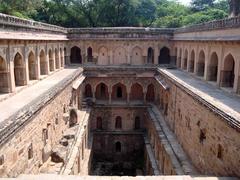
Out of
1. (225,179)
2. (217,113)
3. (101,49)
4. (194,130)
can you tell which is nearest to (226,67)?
(194,130)

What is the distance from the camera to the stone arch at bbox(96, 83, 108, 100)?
26.6m

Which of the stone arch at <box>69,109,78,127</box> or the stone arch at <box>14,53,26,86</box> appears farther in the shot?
the stone arch at <box>69,109,78,127</box>

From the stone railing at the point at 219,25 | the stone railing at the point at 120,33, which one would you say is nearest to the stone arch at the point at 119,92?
the stone railing at the point at 120,33

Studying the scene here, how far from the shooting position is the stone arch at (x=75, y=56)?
93.7ft

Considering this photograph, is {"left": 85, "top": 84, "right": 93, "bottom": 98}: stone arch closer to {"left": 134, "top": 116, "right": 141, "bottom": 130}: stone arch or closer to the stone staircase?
{"left": 134, "top": 116, "right": 141, "bottom": 130}: stone arch

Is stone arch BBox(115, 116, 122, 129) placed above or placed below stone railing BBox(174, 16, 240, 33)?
below

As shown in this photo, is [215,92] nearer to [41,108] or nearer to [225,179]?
[225,179]

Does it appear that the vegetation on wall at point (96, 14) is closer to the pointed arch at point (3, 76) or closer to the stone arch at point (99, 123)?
the stone arch at point (99, 123)

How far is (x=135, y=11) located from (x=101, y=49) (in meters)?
12.6

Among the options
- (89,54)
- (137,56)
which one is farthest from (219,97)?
(89,54)

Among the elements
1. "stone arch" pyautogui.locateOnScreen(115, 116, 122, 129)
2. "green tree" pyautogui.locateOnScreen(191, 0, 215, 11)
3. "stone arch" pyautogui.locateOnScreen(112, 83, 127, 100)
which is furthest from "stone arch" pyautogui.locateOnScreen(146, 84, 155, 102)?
"green tree" pyautogui.locateOnScreen(191, 0, 215, 11)

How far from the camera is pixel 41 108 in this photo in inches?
471

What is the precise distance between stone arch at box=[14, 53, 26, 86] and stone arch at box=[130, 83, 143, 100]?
12627mm

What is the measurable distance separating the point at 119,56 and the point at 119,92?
10.4 ft
